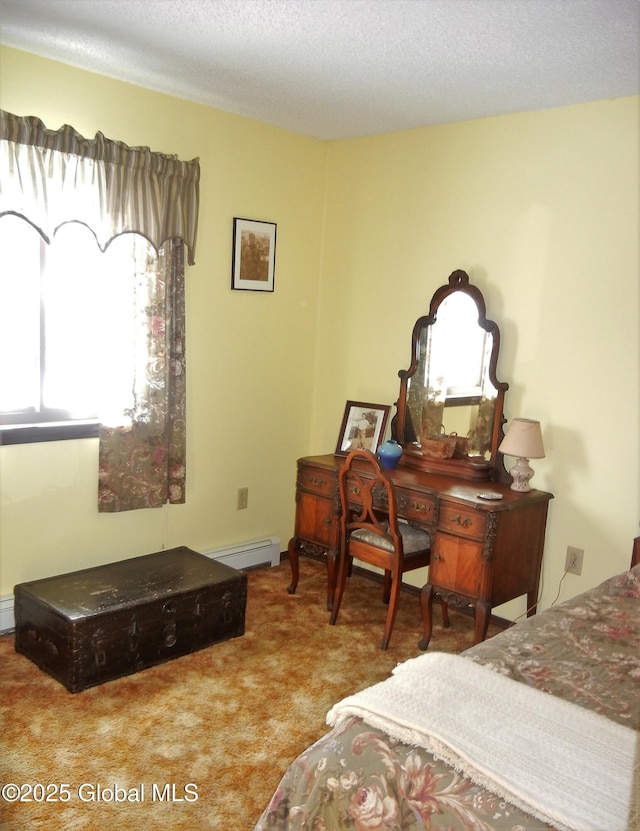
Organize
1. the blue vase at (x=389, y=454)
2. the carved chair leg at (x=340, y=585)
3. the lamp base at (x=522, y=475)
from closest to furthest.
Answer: the lamp base at (x=522, y=475)
the carved chair leg at (x=340, y=585)
the blue vase at (x=389, y=454)

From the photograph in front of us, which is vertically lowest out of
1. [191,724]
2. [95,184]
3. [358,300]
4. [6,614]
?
[191,724]

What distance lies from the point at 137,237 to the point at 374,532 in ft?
5.67

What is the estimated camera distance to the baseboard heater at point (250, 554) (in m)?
3.99

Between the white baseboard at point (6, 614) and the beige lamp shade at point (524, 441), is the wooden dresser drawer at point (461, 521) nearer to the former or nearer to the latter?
the beige lamp shade at point (524, 441)

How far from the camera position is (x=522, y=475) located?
10.8 ft

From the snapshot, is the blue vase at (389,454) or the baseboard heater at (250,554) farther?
the baseboard heater at (250,554)

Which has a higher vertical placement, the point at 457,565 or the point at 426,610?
the point at 457,565

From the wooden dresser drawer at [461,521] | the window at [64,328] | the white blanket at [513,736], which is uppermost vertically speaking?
the window at [64,328]

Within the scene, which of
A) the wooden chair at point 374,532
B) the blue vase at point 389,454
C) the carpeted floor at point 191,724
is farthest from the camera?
the blue vase at point 389,454

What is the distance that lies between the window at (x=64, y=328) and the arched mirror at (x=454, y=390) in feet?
4.68

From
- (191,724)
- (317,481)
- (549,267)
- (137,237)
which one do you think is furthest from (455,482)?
(137,237)

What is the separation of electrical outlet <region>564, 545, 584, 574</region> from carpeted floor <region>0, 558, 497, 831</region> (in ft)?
1.87

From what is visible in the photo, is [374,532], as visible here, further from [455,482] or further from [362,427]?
[362,427]

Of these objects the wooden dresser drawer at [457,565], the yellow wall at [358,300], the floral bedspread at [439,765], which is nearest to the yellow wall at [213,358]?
the yellow wall at [358,300]
